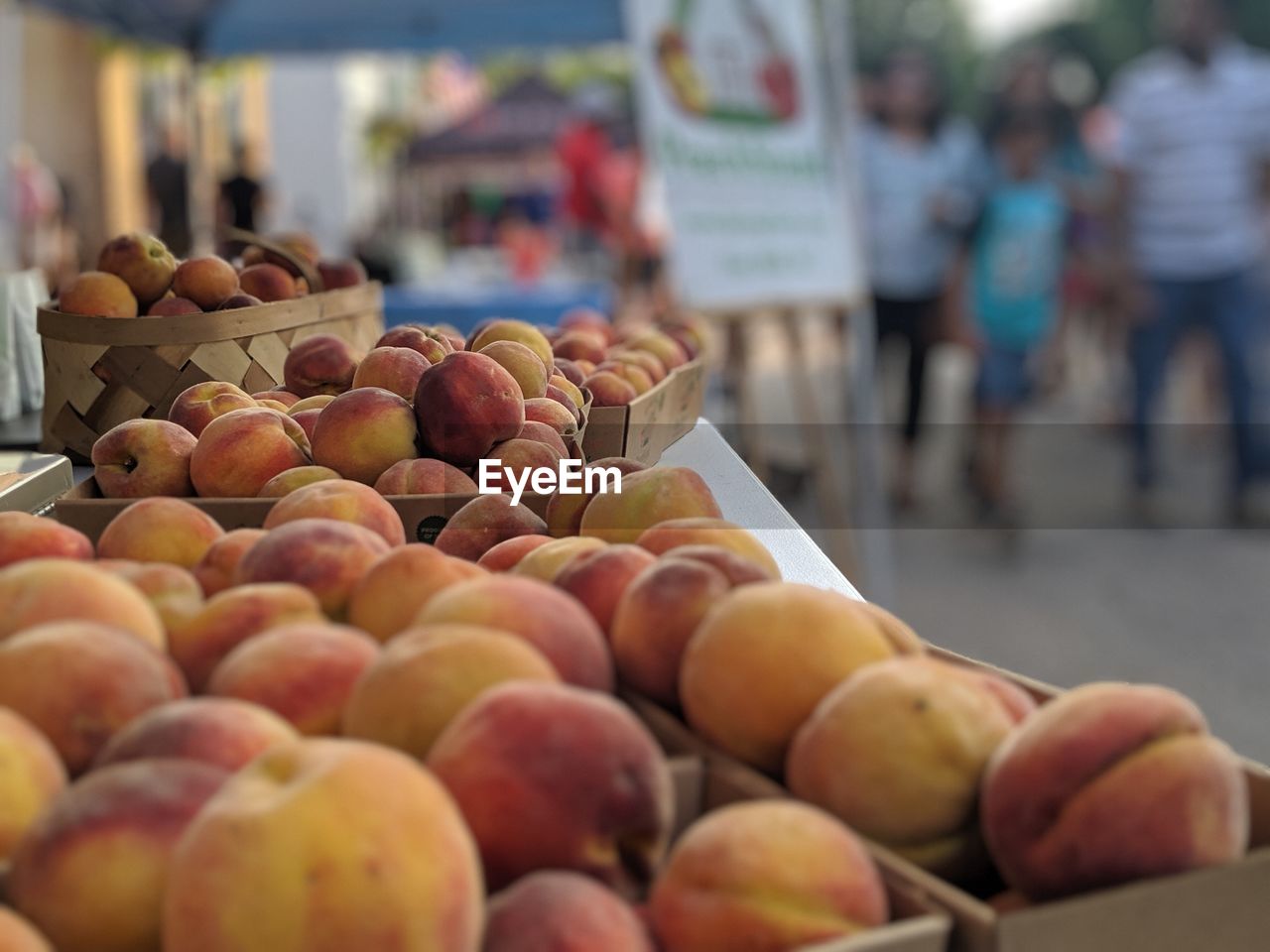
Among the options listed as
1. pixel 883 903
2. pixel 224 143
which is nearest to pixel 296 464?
pixel 883 903

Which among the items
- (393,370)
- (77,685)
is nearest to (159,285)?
(393,370)

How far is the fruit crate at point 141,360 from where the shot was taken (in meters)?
2.00

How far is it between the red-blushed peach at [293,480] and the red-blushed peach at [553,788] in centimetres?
73

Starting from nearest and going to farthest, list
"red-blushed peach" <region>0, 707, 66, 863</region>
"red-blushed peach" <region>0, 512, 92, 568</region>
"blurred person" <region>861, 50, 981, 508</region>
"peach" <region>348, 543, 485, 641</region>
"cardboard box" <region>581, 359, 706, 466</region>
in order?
"red-blushed peach" <region>0, 707, 66, 863</region> → "peach" <region>348, 543, 485, 641</region> → "red-blushed peach" <region>0, 512, 92, 568</region> → "cardboard box" <region>581, 359, 706, 466</region> → "blurred person" <region>861, 50, 981, 508</region>

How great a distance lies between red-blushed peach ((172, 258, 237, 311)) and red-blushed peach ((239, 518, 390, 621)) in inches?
46.4

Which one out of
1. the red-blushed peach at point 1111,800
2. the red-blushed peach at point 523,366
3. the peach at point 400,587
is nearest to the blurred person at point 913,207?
the red-blushed peach at point 523,366

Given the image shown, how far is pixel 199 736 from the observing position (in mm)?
760

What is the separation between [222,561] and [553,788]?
19.1 inches

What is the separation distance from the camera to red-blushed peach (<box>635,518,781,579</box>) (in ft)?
3.49

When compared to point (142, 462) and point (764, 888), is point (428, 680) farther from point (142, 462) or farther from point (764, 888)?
point (142, 462)

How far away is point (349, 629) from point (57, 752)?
20 centimetres

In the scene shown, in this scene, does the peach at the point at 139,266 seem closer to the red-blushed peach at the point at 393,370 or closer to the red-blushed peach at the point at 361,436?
the red-blushed peach at the point at 393,370

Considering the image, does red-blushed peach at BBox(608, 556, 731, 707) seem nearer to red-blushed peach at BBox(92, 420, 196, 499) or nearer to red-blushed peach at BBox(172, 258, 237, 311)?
red-blushed peach at BBox(92, 420, 196, 499)

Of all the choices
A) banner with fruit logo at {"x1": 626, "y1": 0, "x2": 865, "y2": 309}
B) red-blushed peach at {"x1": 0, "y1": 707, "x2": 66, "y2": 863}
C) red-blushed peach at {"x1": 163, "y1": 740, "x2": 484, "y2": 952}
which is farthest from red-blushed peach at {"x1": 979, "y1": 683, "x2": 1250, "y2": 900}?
banner with fruit logo at {"x1": 626, "y1": 0, "x2": 865, "y2": 309}
